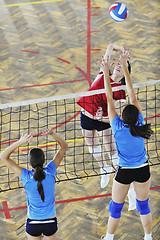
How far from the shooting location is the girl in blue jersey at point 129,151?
165 inches

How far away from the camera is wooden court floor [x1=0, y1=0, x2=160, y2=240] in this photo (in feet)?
17.8

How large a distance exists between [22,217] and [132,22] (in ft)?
19.5

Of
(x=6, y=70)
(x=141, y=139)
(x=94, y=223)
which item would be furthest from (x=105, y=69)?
(x=6, y=70)

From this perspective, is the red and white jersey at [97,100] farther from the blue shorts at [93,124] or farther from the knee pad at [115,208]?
the knee pad at [115,208]

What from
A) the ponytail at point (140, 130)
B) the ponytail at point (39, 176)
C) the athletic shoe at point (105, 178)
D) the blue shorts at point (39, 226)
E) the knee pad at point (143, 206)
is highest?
the ponytail at point (140, 130)

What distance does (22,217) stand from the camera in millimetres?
5488

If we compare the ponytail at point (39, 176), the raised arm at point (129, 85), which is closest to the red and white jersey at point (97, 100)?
the raised arm at point (129, 85)

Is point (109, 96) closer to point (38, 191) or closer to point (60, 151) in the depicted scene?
point (60, 151)

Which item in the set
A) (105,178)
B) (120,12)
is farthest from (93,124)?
(120,12)

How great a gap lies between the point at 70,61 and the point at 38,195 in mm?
4866

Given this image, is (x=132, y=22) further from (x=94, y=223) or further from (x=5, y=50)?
(x=94, y=223)

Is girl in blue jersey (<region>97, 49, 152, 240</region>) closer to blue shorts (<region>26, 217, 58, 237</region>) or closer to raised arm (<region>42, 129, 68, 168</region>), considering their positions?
raised arm (<region>42, 129, 68, 168</region>)

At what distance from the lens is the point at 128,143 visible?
432cm

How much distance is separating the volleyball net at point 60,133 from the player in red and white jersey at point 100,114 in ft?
1.03
